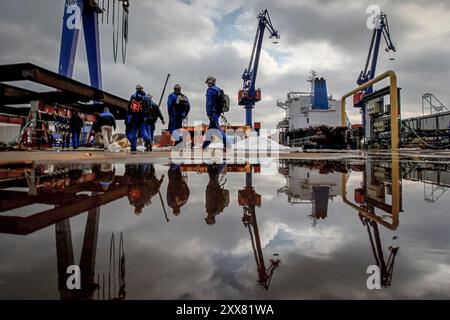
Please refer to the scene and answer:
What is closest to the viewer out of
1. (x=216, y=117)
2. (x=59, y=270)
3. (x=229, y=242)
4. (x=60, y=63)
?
(x=59, y=270)

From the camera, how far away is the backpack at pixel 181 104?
7066 mm

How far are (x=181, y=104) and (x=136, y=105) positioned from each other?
110 cm

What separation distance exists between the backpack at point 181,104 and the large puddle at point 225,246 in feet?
19.4

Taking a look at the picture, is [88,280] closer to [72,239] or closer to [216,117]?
[72,239]

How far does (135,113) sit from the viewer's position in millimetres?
6848

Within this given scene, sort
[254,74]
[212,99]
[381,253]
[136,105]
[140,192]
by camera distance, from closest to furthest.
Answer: [381,253] < [140,192] < [212,99] < [136,105] < [254,74]

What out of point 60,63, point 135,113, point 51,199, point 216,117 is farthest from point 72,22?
point 51,199

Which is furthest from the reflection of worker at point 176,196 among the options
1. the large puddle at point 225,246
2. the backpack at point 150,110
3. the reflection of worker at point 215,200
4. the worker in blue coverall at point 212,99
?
the backpack at point 150,110

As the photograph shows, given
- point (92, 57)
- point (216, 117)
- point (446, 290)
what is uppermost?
point (92, 57)

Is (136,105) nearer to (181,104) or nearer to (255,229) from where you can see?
(181,104)

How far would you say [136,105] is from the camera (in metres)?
6.81

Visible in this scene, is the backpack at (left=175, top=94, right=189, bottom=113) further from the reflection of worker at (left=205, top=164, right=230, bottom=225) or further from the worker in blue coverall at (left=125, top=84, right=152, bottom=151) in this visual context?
the reflection of worker at (left=205, top=164, right=230, bottom=225)

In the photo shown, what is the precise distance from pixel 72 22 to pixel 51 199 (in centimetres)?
1408

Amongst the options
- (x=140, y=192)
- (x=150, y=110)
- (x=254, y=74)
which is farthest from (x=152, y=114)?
(x=254, y=74)
